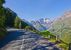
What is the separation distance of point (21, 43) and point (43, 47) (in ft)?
14.6

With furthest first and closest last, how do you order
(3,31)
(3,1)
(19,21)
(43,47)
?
1. (19,21)
2. (3,31)
3. (3,1)
4. (43,47)

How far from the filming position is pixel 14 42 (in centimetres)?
4619

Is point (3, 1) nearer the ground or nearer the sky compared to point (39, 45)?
nearer the sky

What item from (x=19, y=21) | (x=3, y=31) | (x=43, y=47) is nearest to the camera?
(x=43, y=47)

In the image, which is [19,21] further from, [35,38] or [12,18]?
[35,38]

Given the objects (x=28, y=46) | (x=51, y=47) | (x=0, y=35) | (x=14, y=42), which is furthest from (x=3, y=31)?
(x=51, y=47)

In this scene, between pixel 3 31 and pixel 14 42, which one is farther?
pixel 3 31

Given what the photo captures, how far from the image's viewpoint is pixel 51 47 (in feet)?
146

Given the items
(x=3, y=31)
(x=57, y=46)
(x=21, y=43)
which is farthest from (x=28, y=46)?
(x=3, y=31)

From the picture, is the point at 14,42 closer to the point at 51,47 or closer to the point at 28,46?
the point at 28,46

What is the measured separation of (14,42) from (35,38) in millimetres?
4383

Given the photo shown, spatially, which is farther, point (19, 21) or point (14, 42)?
point (19, 21)

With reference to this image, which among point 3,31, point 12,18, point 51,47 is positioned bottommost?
point 51,47

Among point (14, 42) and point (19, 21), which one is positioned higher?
point (19, 21)
